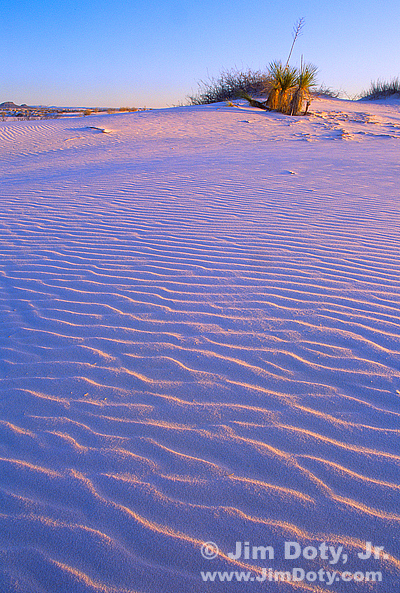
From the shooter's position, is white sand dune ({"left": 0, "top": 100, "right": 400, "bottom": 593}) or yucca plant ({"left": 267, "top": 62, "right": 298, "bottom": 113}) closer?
white sand dune ({"left": 0, "top": 100, "right": 400, "bottom": 593})

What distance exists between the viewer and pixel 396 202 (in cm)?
558

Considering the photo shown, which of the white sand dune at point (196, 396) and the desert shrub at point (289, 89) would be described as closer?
the white sand dune at point (196, 396)

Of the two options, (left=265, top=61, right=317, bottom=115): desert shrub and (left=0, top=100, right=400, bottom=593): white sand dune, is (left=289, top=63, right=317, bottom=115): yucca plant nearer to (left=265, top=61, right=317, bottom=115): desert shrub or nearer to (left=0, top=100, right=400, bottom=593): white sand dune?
(left=265, top=61, right=317, bottom=115): desert shrub

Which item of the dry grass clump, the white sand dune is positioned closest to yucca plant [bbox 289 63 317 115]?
the dry grass clump

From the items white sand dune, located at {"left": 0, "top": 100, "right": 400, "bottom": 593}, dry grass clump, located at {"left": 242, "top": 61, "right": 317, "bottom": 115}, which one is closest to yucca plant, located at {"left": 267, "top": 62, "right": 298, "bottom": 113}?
dry grass clump, located at {"left": 242, "top": 61, "right": 317, "bottom": 115}

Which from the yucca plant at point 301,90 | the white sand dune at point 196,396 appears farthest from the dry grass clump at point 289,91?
the white sand dune at point 196,396

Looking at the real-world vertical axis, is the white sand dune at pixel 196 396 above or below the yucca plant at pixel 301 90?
below

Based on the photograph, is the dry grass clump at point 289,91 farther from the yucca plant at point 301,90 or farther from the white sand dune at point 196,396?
the white sand dune at point 196,396

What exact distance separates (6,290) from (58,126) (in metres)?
14.2

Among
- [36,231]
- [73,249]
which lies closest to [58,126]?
[36,231]

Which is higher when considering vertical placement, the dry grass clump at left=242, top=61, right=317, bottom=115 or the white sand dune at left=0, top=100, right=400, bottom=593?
the dry grass clump at left=242, top=61, right=317, bottom=115

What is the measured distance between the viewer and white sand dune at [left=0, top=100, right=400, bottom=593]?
4.58ft

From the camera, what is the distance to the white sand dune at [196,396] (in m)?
1.39

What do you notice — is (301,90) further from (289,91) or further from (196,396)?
(196,396)
